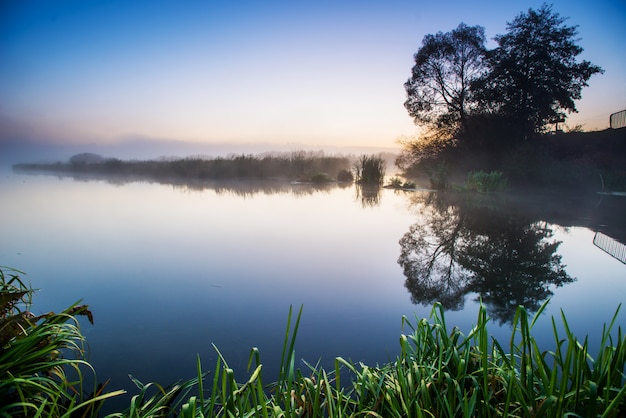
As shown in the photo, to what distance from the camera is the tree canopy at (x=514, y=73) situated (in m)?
10.5

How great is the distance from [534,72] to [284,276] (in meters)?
12.2

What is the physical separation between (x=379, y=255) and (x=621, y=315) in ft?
5.43

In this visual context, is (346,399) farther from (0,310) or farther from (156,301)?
(156,301)

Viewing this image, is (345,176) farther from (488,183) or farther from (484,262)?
(484,262)

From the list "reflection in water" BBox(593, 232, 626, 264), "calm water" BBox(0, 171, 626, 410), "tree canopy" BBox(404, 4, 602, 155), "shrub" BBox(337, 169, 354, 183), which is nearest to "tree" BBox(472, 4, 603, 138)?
"tree canopy" BBox(404, 4, 602, 155)

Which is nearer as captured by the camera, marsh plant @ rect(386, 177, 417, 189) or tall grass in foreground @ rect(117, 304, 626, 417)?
tall grass in foreground @ rect(117, 304, 626, 417)

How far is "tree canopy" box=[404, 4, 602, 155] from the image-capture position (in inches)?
413

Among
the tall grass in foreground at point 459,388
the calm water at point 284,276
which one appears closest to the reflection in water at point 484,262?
the calm water at point 284,276

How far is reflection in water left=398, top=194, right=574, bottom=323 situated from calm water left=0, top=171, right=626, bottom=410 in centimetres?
1

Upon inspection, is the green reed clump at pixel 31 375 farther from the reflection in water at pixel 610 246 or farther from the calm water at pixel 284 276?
the reflection in water at pixel 610 246

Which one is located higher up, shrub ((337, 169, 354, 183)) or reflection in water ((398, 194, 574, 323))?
shrub ((337, 169, 354, 183))

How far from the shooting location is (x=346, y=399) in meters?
1.08

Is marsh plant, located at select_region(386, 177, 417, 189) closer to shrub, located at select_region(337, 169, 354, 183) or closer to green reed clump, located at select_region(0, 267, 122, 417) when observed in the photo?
shrub, located at select_region(337, 169, 354, 183)

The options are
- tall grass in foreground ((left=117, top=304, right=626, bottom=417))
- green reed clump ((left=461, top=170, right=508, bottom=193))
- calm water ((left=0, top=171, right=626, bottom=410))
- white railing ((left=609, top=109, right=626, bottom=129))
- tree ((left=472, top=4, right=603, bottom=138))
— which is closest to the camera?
tall grass in foreground ((left=117, top=304, right=626, bottom=417))
